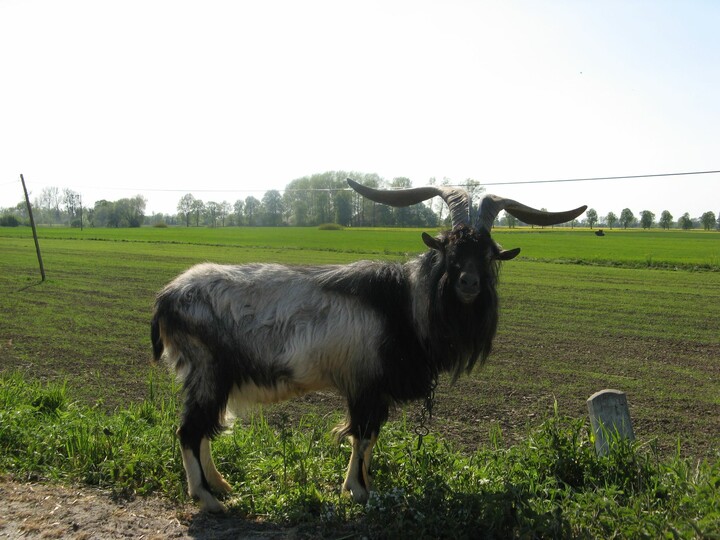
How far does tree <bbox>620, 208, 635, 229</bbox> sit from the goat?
10634cm

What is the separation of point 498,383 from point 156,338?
5.55 m

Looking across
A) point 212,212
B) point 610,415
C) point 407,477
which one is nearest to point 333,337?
point 407,477

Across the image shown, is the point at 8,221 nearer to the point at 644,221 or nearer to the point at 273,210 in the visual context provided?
the point at 273,210

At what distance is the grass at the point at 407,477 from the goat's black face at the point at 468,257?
1436 mm

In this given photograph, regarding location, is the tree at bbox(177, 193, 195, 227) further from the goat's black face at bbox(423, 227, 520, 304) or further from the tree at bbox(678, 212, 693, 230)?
the tree at bbox(678, 212, 693, 230)

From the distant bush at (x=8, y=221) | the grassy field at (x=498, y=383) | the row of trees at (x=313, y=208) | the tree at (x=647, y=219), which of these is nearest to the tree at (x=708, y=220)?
the tree at (x=647, y=219)

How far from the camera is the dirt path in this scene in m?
4.15

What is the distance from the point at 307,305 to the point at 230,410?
3.68 feet

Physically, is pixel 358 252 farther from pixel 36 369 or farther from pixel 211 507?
pixel 211 507

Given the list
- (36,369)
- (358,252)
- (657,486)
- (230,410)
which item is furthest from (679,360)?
(358,252)

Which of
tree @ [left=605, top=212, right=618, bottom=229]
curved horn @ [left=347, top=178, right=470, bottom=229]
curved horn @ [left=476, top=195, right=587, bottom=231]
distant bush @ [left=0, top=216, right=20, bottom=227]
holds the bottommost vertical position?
tree @ [left=605, top=212, right=618, bottom=229]

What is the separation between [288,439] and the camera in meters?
5.77

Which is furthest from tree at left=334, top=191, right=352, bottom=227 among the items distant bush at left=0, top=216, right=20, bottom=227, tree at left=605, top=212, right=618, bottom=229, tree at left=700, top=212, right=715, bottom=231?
tree at left=605, top=212, right=618, bottom=229

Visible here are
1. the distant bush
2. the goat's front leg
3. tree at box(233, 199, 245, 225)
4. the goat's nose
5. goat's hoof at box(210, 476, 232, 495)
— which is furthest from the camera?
the distant bush
